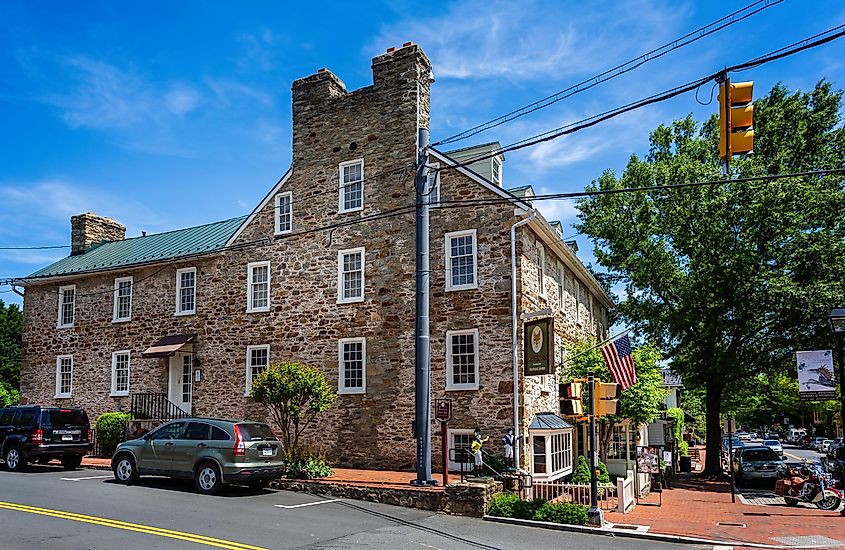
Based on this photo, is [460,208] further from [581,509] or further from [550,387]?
[581,509]

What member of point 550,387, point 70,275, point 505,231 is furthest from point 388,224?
point 70,275

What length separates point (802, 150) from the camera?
97.6 ft

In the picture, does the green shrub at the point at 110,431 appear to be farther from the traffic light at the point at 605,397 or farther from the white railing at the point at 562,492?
the traffic light at the point at 605,397

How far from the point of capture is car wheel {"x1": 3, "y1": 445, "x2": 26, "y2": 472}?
19641 mm

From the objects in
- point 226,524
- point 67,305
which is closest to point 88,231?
point 67,305

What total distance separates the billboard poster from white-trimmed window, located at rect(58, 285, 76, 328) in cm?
2562

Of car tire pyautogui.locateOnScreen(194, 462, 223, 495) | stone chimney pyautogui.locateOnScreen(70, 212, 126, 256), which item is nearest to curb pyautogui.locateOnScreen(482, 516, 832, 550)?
car tire pyautogui.locateOnScreen(194, 462, 223, 495)

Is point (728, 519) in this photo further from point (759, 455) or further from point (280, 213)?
point (280, 213)

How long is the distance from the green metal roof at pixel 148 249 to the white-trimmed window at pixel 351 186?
5291 millimetres

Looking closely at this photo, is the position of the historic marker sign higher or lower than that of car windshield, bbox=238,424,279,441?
higher

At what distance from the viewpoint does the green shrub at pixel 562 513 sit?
14766mm

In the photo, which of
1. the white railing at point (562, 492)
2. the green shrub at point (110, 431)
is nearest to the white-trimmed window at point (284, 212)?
the green shrub at point (110, 431)

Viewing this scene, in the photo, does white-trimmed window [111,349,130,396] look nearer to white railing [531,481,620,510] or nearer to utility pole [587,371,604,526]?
white railing [531,481,620,510]

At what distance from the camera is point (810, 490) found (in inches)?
835
